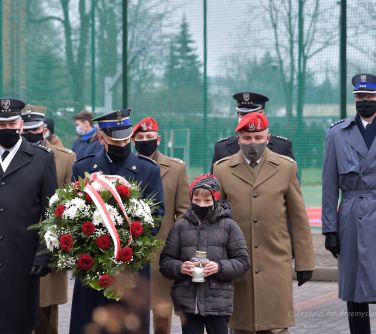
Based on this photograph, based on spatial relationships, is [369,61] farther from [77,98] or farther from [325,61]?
[77,98]

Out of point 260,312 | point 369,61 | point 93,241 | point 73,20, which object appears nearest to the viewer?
point 93,241

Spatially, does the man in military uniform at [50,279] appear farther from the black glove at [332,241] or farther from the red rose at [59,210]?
the black glove at [332,241]

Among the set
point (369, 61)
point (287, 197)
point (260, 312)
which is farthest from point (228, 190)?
point (369, 61)

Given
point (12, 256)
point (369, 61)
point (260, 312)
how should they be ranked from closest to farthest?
point (12, 256), point (260, 312), point (369, 61)

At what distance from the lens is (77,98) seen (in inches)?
656

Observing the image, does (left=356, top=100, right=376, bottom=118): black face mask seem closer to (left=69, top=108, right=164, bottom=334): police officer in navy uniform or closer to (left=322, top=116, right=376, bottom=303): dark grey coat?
(left=322, top=116, right=376, bottom=303): dark grey coat

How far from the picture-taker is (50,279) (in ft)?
27.2

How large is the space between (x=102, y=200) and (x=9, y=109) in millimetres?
1034

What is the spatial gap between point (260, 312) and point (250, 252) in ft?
1.37

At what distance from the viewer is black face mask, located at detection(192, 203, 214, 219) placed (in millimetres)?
7141

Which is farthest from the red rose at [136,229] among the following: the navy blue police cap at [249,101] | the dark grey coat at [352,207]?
the navy blue police cap at [249,101]

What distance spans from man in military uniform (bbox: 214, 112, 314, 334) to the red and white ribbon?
117 centimetres

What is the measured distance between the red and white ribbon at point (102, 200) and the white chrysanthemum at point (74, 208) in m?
0.07

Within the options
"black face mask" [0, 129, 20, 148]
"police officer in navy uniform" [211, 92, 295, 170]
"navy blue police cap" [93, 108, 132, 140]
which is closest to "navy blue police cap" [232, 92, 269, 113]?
"police officer in navy uniform" [211, 92, 295, 170]
